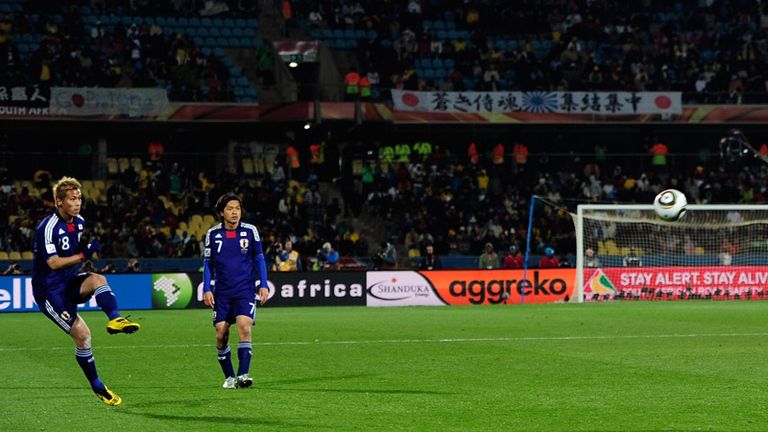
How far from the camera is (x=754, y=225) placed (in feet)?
110

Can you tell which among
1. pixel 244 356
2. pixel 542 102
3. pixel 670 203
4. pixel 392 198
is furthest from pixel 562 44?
pixel 244 356

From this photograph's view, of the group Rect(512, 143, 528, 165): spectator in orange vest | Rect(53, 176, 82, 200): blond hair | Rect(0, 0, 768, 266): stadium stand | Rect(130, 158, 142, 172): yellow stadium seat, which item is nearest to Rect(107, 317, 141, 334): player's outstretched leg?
Rect(53, 176, 82, 200): blond hair

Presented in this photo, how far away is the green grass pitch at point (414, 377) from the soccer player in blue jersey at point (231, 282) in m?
0.40

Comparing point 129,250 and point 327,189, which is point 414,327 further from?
point 327,189

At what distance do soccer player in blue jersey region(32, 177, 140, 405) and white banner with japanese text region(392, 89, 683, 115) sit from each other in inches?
1090

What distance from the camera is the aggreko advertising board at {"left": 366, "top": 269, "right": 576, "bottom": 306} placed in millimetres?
30453

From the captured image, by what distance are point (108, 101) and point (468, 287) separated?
12.9 m

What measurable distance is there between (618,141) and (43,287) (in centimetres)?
3448

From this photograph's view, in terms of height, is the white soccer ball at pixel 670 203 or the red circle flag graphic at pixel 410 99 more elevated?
the red circle flag graphic at pixel 410 99

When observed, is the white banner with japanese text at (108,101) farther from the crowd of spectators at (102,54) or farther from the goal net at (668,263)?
the goal net at (668,263)

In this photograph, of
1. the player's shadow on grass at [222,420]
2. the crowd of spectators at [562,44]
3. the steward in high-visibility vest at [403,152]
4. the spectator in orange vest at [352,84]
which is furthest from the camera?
the crowd of spectators at [562,44]

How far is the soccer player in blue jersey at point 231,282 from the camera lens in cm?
1219

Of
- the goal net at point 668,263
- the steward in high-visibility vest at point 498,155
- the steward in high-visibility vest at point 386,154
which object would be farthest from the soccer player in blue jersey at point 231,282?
the steward in high-visibility vest at point 498,155

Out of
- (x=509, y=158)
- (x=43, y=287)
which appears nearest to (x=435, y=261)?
(x=509, y=158)
